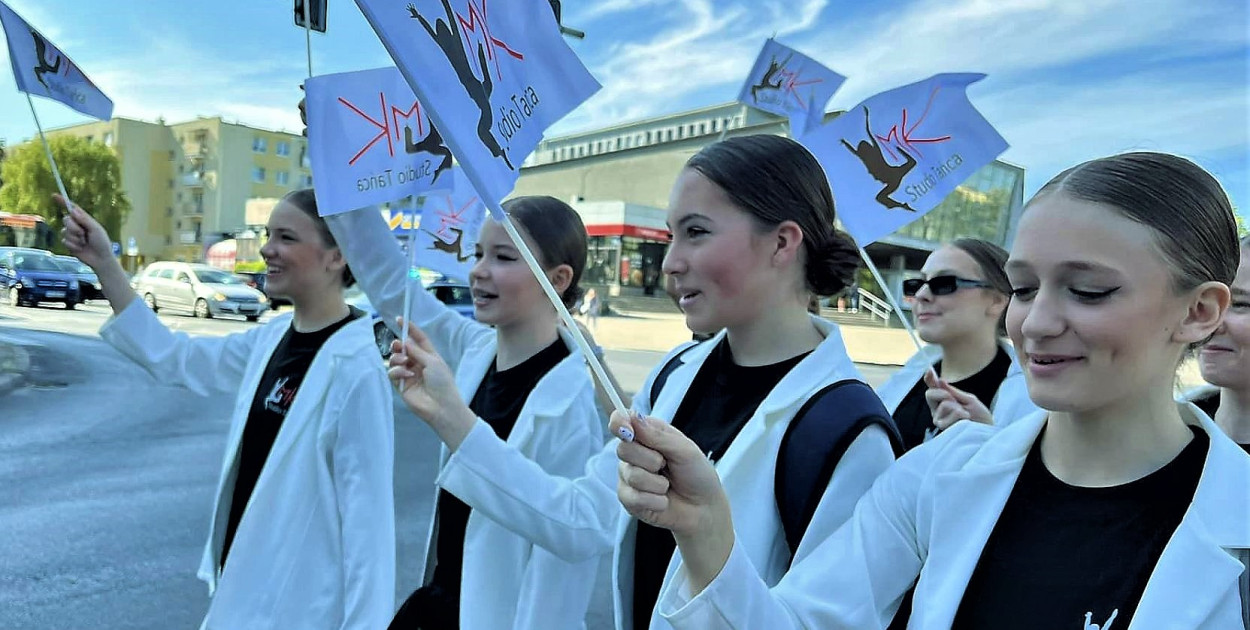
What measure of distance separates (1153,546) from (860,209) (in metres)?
1.68

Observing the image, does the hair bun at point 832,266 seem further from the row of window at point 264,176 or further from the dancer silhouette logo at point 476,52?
the row of window at point 264,176

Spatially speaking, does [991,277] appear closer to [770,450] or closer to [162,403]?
[770,450]

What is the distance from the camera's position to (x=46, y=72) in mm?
2900

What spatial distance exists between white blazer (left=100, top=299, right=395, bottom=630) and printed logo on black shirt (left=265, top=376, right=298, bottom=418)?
0.38 ft

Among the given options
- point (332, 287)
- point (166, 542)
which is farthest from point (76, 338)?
point (332, 287)

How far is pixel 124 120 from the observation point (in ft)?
199

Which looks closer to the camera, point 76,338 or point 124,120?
point 76,338

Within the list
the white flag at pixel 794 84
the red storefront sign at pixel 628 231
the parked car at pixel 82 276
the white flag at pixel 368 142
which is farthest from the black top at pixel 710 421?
the red storefront sign at pixel 628 231

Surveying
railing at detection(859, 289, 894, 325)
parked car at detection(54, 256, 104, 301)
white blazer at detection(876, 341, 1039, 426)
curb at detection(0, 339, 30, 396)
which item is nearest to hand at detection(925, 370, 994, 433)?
white blazer at detection(876, 341, 1039, 426)

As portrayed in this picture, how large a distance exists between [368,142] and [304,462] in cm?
96

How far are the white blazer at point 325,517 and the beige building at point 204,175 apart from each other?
70049mm

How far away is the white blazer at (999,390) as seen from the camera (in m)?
2.92

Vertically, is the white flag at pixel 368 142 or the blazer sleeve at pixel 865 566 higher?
the white flag at pixel 368 142

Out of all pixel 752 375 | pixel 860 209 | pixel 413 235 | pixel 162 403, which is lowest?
pixel 162 403
